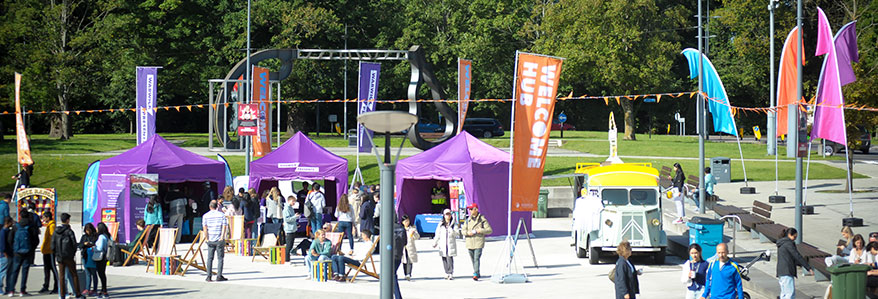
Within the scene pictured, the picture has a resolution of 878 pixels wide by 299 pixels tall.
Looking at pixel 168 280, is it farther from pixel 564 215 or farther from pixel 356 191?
pixel 564 215

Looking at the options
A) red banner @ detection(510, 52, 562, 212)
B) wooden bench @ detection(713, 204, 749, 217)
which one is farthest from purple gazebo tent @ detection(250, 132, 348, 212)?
wooden bench @ detection(713, 204, 749, 217)

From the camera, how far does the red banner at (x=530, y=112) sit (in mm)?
16812

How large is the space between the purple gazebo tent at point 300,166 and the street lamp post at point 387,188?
1380 centimetres

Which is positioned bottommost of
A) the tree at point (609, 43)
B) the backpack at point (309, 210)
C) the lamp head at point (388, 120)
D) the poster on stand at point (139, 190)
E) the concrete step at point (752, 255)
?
the concrete step at point (752, 255)

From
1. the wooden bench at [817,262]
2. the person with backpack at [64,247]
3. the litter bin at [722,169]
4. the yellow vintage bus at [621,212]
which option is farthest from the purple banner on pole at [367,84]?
the wooden bench at [817,262]

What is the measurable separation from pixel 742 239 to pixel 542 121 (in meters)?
8.03

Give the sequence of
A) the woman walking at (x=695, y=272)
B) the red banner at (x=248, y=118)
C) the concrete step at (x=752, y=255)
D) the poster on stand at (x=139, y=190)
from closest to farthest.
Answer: the woman walking at (x=695, y=272) → the concrete step at (x=752, y=255) → the poster on stand at (x=139, y=190) → the red banner at (x=248, y=118)

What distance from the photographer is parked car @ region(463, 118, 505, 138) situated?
56.1 meters

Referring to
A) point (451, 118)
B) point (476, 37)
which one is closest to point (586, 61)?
point (476, 37)

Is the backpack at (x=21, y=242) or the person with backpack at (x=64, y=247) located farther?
the backpack at (x=21, y=242)

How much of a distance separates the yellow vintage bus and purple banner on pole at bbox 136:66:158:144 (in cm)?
1644

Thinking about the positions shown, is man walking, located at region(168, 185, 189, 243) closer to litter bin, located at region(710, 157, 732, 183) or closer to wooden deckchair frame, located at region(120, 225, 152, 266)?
wooden deckchair frame, located at region(120, 225, 152, 266)

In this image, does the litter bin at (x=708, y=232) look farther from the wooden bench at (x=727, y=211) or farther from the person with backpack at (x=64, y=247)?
the person with backpack at (x=64, y=247)

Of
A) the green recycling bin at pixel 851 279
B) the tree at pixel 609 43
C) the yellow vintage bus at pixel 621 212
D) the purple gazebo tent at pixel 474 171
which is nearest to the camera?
the green recycling bin at pixel 851 279
